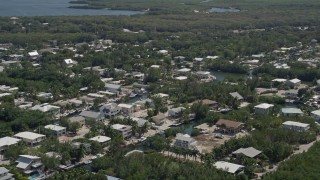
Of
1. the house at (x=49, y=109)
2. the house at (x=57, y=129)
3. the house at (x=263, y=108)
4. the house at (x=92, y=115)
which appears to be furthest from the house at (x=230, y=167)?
the house at (x=49, y=109)

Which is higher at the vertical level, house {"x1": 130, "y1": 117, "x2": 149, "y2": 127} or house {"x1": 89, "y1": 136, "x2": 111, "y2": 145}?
house {"x1": 89, "y1": 136, "x2": 111, "y2": 145}

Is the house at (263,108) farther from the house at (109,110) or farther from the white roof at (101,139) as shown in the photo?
the white roof at (101,139)

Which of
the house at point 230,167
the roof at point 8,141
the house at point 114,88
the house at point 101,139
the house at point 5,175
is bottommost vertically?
the house at point 114,88

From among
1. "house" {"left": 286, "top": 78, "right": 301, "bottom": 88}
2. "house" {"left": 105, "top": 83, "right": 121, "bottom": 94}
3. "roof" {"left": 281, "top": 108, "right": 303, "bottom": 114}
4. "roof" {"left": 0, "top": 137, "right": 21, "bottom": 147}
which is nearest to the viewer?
"roof" {"left": 0, "top": 137, "right": 21, "bottom": 147}

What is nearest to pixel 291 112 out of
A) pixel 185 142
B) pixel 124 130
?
pixel 185 142

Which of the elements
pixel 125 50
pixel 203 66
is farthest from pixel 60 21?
pixel 203 66

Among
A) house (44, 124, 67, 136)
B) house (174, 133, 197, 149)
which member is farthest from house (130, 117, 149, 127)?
house (44, 124, 67, 136)

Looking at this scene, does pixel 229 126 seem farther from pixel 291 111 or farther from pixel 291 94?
pixel 291 94

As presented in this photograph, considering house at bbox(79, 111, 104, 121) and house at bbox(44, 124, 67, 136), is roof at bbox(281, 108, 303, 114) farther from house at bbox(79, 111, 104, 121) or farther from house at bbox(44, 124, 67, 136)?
house at bbox(44, 124, 67, 136)
